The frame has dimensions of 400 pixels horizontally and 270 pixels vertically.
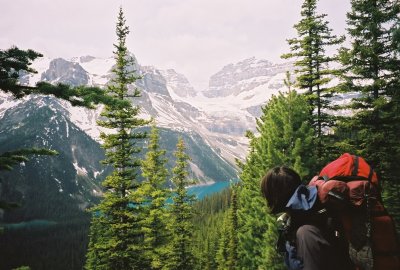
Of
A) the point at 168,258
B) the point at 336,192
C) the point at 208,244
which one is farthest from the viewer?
the point at 208,244

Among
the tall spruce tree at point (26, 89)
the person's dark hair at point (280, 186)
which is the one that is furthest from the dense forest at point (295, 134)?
the person's dark hair at point (280, 186)

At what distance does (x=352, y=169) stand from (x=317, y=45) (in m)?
17.0

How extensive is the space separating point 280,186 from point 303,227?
0.56 meters

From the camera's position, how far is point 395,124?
1459 centimetres

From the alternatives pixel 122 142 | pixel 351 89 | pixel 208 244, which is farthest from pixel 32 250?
pixel 351 89

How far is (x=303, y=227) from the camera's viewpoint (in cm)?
314

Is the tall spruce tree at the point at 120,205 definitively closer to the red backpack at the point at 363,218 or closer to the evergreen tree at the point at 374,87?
the evergreen tree at the point at 374,87

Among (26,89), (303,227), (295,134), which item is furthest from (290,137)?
(303,227)

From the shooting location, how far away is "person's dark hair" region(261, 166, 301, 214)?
359 cm

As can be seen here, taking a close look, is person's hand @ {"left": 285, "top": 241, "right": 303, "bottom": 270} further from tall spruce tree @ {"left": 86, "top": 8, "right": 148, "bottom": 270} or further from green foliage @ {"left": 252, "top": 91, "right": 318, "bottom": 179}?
tall spruce tree @ {"left": 86, "top": 8, "right": 148, "bottom": 270}

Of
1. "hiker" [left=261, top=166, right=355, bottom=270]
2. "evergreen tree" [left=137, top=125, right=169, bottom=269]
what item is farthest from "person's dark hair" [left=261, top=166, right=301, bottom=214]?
"evergreen tree" [left=137, top=125, right=169, bottom=269]

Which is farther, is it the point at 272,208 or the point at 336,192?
the point at 272,208

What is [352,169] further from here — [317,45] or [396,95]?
[317,45]

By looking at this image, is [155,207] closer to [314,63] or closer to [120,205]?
[120,205]
